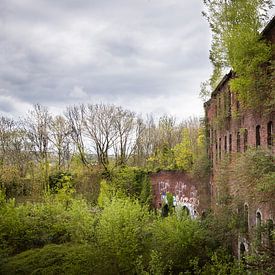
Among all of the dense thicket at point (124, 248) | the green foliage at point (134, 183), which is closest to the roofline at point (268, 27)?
the dense thicket at point (124, 248)

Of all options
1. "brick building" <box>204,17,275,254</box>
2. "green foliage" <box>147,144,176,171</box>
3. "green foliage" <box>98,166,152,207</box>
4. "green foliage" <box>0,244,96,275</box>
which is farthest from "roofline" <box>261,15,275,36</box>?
"green foliage" <box>98,166,152,207</box>

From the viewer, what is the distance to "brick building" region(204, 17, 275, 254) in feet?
41.8

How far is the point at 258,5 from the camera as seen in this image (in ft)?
43.2

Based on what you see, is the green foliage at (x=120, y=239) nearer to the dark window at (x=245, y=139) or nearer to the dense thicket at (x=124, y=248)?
the dense thicket at (x=124, y=248)

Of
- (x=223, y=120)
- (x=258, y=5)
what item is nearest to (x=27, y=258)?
(x=223, y=120)

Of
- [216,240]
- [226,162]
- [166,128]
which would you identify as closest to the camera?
[226,162]

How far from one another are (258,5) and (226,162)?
609 cm

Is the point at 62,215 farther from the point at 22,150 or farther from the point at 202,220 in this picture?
the point at 22,150

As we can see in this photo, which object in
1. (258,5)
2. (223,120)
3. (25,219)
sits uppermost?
(258,5)

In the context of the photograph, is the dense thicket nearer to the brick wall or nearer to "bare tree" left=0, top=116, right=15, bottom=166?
the brick wall

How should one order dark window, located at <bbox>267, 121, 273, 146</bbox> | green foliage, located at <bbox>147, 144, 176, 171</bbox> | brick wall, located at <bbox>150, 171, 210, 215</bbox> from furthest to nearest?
1. green foliage, located at <bbox>147, 144, 176, 171</bbox>
2. brick wall, located at <bbox>150, 171, 210, 215</bbox>
3. dark window, located at <bbox>267, 121, 273, 146</bbox>

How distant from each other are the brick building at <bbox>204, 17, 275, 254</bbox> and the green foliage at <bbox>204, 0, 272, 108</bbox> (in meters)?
0.61

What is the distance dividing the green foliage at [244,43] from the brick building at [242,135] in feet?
1.99

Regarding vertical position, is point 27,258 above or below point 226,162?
below
